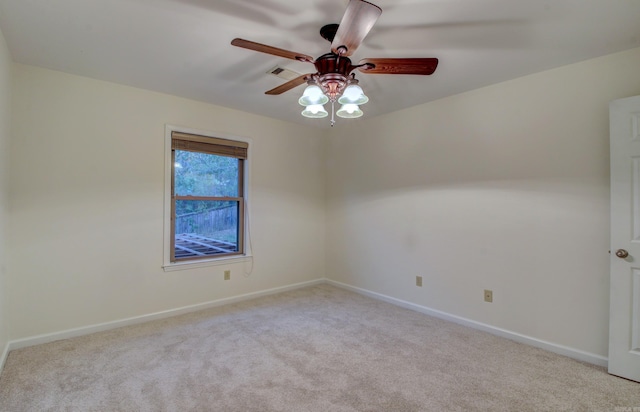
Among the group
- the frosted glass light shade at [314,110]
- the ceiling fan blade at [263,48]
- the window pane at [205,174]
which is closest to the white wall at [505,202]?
the frosted glass light shade at [314,110]

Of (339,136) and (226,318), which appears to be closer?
(226,318)

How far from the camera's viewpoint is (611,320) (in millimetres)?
2352

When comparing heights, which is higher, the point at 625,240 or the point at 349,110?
the point at 349,110

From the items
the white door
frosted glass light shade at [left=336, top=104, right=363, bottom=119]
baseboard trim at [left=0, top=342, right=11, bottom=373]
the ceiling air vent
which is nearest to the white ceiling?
the ceiling air vent

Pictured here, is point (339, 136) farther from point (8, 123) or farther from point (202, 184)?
point (8, 123)

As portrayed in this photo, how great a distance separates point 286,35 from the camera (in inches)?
87.6

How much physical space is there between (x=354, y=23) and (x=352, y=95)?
75 centimetres

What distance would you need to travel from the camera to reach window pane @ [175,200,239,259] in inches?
144

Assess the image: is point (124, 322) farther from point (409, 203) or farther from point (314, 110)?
point (409, 203)

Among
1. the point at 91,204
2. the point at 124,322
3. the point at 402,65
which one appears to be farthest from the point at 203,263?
the point at 402,65

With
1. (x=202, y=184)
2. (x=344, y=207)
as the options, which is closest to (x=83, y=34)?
(x=202, y=184)

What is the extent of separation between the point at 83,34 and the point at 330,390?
302cm

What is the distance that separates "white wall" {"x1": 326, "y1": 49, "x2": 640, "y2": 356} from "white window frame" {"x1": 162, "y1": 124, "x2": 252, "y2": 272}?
5.14ft

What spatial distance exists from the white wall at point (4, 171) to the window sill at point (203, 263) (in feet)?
4.13
